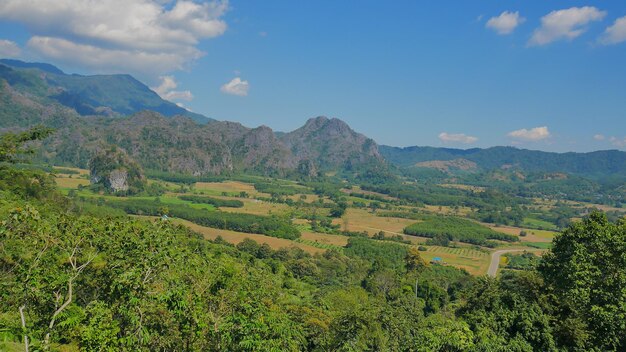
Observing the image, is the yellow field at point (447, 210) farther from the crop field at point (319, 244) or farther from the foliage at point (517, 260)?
the crop field at point (319, 244)

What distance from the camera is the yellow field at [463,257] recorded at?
74.0 m

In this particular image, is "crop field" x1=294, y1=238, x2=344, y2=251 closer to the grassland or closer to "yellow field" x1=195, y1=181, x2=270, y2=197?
the grassland

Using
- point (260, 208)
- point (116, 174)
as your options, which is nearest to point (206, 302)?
point (260, 208)

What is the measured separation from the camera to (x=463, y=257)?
270 feet

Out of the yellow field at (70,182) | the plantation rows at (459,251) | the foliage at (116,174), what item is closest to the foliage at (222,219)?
the foliage at (116,174)

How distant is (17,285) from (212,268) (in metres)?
9.94

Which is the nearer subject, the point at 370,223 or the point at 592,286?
the point at 592,286

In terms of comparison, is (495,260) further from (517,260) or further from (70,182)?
(70,182)

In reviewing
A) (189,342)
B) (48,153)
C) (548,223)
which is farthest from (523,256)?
(48,153)

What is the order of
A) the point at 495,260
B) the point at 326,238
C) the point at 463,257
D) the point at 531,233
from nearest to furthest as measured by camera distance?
the point at 495,260 < the point at 463,257 < the point at 326,238 < the point at 531,233

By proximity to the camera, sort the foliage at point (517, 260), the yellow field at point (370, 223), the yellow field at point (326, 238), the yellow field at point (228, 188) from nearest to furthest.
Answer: the foliage at point (517, 260), the yellow field at point (326, 238), the yellow field at point (370, 223), the yellow field at point (228, 188)

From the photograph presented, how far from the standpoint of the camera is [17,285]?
9898 mm

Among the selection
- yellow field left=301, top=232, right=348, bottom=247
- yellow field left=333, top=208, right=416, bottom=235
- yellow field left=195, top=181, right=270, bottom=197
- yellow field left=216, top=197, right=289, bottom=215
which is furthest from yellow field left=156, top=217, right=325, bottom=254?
yellow field left=195, top=181, right=270, bottom=197

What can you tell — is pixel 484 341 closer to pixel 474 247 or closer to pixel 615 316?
pixel 615 316
